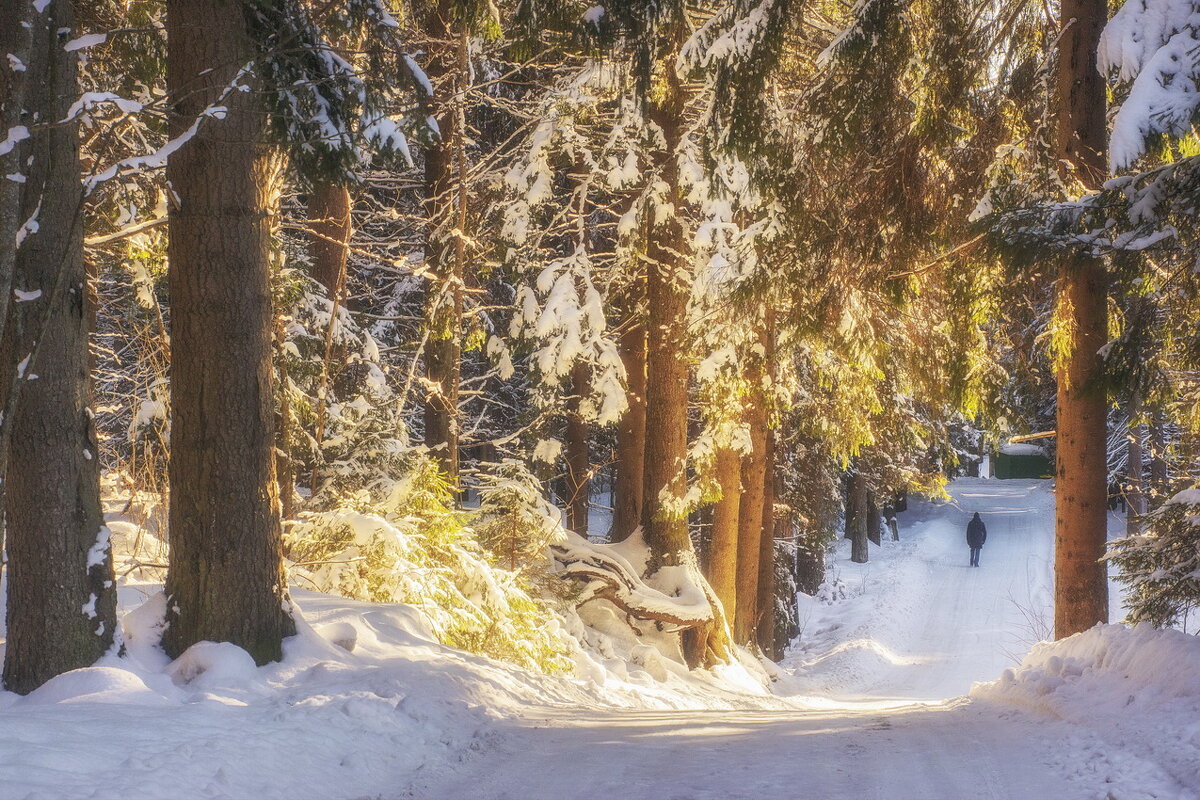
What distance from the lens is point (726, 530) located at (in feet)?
48.9

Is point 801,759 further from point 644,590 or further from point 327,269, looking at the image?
point 327,269

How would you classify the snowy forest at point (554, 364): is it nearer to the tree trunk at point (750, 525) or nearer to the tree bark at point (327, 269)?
the tree bark at point (327, 269)

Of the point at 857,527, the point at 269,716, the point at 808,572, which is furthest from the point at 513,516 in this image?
the point at 857,527

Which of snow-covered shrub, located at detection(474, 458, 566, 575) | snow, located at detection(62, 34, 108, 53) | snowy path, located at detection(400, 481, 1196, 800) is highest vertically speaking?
snow, located at detection(62, 34, 108, 53)

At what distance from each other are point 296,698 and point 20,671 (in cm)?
153

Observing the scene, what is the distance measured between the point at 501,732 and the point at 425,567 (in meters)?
3.30

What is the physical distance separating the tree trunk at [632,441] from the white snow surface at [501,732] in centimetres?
695

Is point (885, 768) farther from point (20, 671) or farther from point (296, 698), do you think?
point (20, 671)

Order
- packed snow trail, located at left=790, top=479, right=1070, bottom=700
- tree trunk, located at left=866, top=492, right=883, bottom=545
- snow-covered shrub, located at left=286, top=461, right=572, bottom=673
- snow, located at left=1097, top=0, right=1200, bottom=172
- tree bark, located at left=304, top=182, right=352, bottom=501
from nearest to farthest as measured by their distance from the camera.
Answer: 1. snow, located at left=1097, top=0, right=1200, bottom=172
2. snow-covered shrub, located at left=286, top=461, right=572, bottom=673
3. tree bark, located at left=304, top=182, right=352, bottom=501
4. packed snow trail, located at left=790, top=479, right=1070, bottom=700
5. tree trunk, located at left=866, top=492, right=883, bottom=545

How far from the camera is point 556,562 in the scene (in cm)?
1248

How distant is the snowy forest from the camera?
16.5ft

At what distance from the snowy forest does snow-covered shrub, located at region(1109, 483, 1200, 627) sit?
0.05m

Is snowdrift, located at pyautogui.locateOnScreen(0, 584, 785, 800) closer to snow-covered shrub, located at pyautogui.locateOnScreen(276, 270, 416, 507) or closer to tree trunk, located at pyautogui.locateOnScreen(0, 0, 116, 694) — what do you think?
tree trunk, located at pyautogui.locateOnScreen(0, 0, 116, 694)

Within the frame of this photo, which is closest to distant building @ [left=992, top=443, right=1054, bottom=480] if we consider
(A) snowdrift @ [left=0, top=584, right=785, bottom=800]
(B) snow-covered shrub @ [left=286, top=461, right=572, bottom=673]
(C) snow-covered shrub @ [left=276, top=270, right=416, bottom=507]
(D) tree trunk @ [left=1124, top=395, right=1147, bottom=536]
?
(D) tree trunk @ [left=1124, top=395, right=1147, bottom=536]
